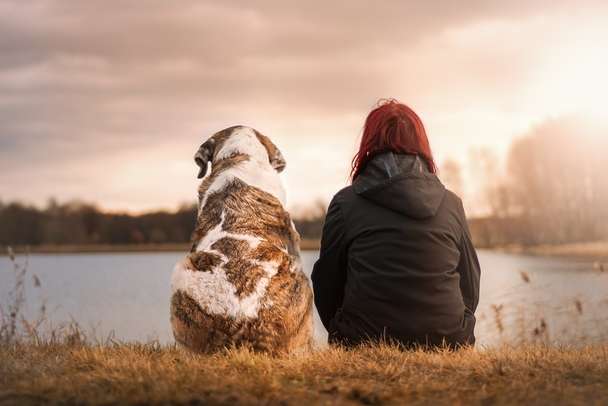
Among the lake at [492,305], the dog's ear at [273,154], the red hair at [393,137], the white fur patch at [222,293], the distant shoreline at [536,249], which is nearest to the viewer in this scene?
the white fur patch at [222,293]

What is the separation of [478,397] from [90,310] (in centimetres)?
1630

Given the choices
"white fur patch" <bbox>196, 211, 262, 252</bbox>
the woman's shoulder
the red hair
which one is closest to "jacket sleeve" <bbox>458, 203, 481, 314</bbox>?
the red hair

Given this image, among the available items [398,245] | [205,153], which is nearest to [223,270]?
[398,245]

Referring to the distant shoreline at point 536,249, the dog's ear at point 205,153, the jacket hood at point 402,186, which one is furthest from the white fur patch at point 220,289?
the distant shoreline at point 536,249

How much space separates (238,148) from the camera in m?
6.24

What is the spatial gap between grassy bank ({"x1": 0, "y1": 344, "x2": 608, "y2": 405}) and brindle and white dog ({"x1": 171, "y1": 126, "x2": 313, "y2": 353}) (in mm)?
189

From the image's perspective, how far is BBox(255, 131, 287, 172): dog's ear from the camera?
21.2ft

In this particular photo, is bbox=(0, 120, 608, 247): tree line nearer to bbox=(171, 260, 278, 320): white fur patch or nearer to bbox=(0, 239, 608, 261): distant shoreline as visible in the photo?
bbox=(0, 239, 608, 261): distant shoreline

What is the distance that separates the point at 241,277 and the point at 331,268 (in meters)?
1.11

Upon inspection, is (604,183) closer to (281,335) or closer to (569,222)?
(569,222)

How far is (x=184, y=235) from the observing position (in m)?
36.3

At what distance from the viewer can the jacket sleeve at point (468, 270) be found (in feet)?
18.3

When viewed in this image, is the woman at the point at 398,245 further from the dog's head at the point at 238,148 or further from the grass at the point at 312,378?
the dog's head at the point at 238,148

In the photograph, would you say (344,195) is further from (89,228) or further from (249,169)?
(89,228)
